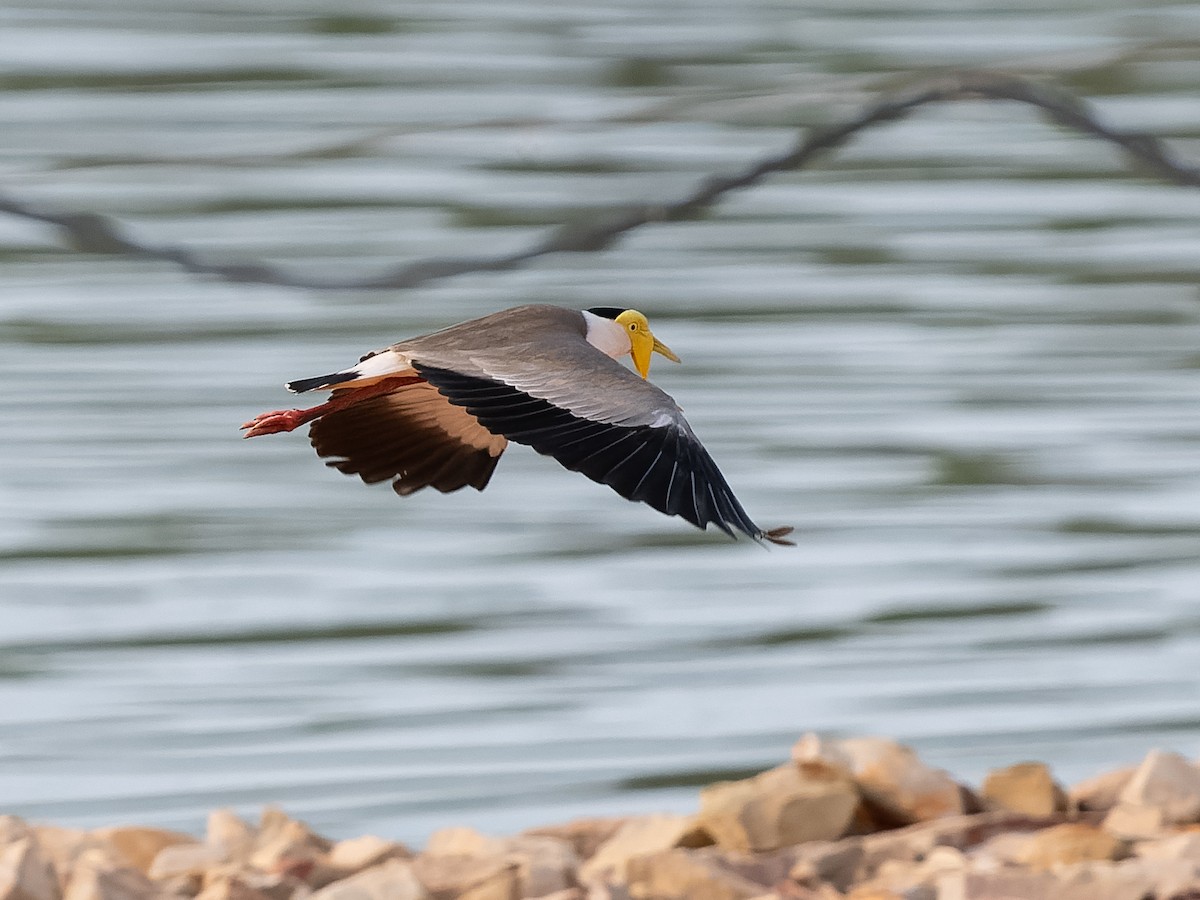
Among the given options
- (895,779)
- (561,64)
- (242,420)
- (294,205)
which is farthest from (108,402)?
(895,779)

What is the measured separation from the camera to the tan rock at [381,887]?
3.44 m

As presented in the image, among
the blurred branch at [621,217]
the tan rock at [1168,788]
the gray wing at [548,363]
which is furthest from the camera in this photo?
the blurred branch at [621,217]

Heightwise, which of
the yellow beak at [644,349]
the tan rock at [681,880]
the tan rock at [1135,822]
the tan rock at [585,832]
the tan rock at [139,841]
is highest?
the yellow beak at [644,349]

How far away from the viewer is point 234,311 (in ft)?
25.0

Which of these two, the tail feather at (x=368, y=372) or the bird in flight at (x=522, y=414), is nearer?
the bird in flight at (x=522, y=414)

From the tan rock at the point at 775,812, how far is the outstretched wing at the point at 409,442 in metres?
0.76

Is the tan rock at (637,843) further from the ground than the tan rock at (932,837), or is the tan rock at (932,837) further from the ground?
the tan rock at (932,837)

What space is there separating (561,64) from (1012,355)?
2.42 metres

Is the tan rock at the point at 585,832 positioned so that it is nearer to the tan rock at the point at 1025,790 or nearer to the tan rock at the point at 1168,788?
the tan rock at the point at 1025,790

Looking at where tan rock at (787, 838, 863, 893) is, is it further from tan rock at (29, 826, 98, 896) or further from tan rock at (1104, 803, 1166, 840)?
tan rock at (29, 826, 98, 896)

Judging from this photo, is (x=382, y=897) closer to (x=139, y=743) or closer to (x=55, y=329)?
(x=139, y=743)

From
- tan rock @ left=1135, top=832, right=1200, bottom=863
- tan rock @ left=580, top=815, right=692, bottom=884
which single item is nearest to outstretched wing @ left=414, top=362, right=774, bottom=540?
tan rock @ left=580, top=815, right=692, bottom=884

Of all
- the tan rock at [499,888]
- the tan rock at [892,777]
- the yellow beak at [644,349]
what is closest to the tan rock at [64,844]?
the tan rock at [499,888]

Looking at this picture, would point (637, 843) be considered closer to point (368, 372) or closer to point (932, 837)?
point (932, 837)
